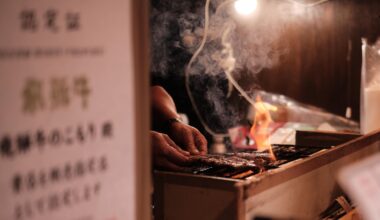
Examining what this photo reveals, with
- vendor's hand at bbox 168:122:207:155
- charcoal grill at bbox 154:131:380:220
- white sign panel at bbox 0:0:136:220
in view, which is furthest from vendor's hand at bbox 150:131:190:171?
white sign panel at bbox 0:0:136:220

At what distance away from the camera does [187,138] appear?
4227 millimetres

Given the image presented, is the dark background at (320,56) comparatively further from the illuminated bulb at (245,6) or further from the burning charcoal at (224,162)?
the burning charcoal at (224,162)

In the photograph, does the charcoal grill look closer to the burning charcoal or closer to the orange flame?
the burning charcoal

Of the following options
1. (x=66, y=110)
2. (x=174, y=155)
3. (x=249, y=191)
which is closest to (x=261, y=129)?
(x=174, y=155)

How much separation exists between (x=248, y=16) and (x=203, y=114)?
1573 millimetres

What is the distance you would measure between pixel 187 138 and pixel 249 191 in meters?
1.41

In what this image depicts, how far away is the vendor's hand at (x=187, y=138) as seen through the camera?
4223 millimetres

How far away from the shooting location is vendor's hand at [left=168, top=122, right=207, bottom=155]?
13.9 ft

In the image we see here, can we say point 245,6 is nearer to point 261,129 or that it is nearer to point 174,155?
point 261,129

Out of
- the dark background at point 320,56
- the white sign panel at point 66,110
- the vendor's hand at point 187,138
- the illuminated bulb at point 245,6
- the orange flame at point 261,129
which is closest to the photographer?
the white sign panel at point 66,110

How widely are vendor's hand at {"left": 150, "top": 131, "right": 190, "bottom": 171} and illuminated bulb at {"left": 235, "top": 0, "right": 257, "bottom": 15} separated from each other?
3624mm

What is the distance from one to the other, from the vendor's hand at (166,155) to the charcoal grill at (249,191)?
162mm

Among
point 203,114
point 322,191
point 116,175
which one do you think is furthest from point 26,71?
point 203,114

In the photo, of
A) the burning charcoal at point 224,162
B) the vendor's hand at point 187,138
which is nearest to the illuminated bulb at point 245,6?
the vendor's hand at point 187,138
